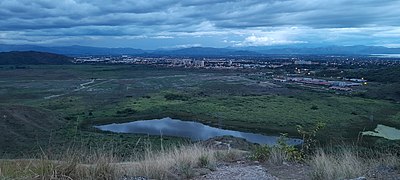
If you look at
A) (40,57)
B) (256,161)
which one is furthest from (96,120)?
(40,57)

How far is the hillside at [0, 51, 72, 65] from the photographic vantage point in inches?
5994

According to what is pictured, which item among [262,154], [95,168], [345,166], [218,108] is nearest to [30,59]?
[218,108]

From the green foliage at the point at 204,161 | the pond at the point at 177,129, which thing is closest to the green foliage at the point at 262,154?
the green foliage at the point at 204,161

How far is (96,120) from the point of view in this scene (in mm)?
37406

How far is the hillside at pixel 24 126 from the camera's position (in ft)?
83.7

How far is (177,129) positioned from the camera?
34.8m

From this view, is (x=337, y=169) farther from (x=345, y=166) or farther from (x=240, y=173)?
(x=240, y=173)

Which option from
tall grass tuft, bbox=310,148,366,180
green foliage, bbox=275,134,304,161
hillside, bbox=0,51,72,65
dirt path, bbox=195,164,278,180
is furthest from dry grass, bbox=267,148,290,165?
hillside, bbox=0,51,72,65

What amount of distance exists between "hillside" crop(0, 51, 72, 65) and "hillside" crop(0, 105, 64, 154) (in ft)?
410

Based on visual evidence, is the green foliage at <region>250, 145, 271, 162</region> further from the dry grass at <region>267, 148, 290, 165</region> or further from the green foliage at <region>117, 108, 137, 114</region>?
the green foliage at <region>117, 108, 137, 114</region>

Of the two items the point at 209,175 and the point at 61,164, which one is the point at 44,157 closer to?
the point at 61,164

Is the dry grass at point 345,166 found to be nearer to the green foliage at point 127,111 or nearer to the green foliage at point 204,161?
the green foliage at point 204,161

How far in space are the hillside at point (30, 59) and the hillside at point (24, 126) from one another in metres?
125

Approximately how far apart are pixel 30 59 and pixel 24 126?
138488 mm
